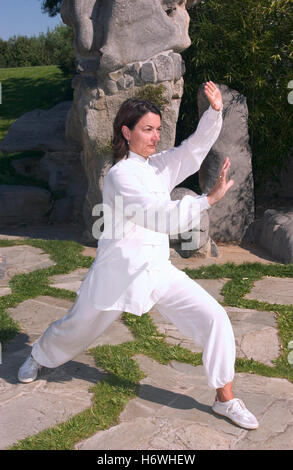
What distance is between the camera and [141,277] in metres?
3.14

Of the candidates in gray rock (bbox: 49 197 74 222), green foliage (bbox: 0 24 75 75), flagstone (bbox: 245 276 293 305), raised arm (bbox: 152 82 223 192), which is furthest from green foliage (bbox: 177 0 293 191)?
green foliage (bbox: 0 24 75 75)

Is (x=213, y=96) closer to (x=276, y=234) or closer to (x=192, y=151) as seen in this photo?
(x=192, y=151)

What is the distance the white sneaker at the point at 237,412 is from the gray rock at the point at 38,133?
300 inches

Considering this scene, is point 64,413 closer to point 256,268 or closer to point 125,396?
point 125,396

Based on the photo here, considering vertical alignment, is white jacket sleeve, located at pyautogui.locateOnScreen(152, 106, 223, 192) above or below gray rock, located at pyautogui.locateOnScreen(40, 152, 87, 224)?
above

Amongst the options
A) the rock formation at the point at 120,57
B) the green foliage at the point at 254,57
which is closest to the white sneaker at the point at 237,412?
the rock formation at the point at 120,57

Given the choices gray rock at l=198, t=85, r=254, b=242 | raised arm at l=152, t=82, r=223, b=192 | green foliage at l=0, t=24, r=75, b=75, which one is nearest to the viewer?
raised arm at l=152, t=82, r=223, b=192

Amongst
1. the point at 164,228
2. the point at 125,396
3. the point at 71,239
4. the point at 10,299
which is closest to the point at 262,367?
the point at 125,396

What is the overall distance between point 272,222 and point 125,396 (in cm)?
449

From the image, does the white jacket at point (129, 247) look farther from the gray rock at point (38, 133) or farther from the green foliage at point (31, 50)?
the green foliage at point (31, 50)

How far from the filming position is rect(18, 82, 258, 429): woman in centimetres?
308

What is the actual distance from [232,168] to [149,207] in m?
5.14

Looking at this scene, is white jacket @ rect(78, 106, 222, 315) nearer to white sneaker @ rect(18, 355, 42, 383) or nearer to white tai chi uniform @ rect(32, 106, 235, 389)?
white tai chi uniform @ rect(32, 106, 235, 389)

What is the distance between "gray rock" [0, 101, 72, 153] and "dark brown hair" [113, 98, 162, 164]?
707cm
